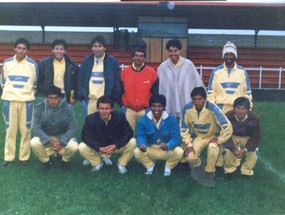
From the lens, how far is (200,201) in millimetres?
4418

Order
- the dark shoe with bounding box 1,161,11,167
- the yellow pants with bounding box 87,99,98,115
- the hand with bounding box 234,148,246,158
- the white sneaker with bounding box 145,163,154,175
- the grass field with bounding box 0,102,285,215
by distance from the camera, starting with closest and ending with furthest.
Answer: the grass field with bounding box 0,102,285,215, the hand with bounding box 234,148,246,158, the white sneaker with bounding box 145,163,154,175, the dark shoe with bounding box 1,161,11,167, the yellow pants with bounding box 87,99,98,115

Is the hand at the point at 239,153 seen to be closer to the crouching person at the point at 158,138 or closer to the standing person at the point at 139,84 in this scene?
the crouching person at the point at 158,138

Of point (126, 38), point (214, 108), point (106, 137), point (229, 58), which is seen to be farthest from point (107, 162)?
point (126, 38)

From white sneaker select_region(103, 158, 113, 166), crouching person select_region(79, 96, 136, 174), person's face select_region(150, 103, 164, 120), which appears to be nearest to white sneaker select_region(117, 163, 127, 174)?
crouching person select_region(79, 96, 136, 174)

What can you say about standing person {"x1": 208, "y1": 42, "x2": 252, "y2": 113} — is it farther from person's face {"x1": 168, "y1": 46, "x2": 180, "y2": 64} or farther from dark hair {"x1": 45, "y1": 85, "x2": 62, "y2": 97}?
dark hair {"x1": 45, "y1": 85, "x2": 62, "y2": 97}

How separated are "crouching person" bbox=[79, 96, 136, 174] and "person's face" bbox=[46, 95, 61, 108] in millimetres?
450

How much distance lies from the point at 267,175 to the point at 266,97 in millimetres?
8886

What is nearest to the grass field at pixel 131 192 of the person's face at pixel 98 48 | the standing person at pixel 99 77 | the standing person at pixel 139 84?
the standing person at pixel 139 84

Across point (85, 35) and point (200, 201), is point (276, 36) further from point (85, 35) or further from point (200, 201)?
point (200, 201)

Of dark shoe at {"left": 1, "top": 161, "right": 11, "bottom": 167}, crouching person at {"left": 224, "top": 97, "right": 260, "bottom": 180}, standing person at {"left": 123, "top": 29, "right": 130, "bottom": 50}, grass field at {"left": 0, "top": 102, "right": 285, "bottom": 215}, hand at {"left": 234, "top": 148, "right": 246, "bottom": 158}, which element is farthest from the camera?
standing person at {"left": 123, "top": 29, "right": 130, "bottom": 50}

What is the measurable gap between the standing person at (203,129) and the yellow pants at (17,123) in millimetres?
1988

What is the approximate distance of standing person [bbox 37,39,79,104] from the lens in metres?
5.71

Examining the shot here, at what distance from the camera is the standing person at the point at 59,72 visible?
5.71 m

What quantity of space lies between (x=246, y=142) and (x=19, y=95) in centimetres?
289
